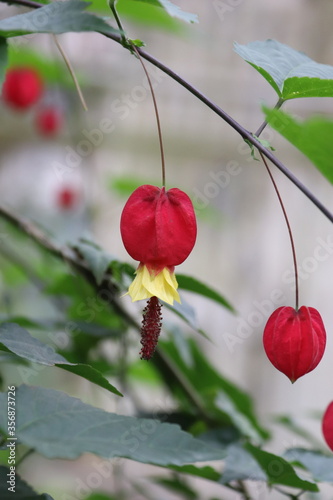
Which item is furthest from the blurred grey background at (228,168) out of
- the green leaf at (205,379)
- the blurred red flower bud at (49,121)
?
the green leaf at (205,379)

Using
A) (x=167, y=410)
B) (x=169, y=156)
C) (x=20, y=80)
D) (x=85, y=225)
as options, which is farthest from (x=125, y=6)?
(x=169, y=156)

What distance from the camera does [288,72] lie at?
1.80 feet

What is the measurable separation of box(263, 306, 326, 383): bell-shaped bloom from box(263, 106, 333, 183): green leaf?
13cm

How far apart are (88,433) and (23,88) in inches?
59.9

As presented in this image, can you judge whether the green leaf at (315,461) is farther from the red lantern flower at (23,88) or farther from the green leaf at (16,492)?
the red lantern flower at (23,88)

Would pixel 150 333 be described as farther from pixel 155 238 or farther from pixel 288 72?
pixel 288 72

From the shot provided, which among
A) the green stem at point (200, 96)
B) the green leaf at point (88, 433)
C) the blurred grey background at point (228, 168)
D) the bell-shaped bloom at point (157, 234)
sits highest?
the blurred grey background at point (228, 168)

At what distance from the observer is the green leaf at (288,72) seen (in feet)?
1.69

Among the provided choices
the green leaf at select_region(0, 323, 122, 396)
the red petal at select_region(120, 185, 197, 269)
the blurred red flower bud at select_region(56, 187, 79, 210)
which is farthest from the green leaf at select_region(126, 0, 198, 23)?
the blurred red flower bud at select_region(56, 187, 79, 210)

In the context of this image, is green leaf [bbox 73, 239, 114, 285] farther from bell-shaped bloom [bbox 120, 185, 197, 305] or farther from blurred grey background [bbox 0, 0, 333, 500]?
blurred grey background [bbox 0, 0, 333, 500]

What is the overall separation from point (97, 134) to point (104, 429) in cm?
248

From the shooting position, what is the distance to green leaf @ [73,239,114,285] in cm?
68

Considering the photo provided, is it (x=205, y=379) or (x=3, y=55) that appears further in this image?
(x=205, y=379)

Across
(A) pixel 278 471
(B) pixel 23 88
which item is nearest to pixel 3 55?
(A) pixel 278 471
